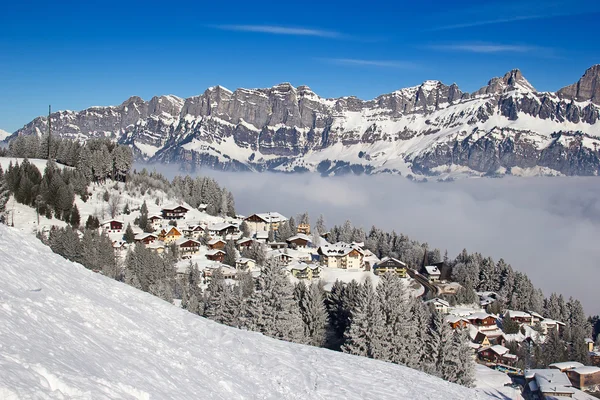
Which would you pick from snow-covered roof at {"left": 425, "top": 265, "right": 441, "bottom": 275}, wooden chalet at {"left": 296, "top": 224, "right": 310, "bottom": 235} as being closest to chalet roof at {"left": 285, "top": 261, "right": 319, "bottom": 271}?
snow-covered roof at {"left": 425, "top": 265, "right": 441, "bottom": 275}

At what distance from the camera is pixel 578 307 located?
333 feet

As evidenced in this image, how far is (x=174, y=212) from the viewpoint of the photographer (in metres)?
107

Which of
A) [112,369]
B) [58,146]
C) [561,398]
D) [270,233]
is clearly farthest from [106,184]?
[112,369]

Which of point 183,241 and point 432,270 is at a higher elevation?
point 183,241

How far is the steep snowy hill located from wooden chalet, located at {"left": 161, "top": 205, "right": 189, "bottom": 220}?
279 feet

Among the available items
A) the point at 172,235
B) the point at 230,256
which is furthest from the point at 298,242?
the point at 172,235

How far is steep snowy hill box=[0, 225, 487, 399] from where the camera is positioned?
1150cm

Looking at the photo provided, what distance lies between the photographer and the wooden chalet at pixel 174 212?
107 metres

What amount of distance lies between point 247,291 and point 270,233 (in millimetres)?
45160

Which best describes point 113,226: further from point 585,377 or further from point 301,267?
point 585,377

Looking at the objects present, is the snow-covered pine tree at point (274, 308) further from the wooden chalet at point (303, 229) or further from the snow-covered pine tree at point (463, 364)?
the wooden chalet at point (303, 229)

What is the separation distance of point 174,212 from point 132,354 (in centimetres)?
9471

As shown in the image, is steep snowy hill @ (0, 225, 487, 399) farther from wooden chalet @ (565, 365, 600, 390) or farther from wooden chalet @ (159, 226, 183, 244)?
wooden chalet @ (159, 226, 183, 244)

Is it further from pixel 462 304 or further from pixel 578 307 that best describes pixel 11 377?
pixel 578 307
